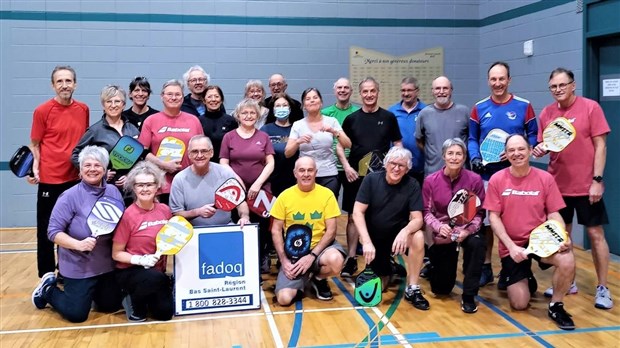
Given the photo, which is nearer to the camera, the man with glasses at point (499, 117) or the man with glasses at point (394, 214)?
the man with glasses at point (394, 214)

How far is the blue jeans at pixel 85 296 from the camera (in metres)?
3.98

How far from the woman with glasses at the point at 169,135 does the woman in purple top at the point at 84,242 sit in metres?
0.58

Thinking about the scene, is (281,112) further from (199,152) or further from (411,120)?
(411,120)

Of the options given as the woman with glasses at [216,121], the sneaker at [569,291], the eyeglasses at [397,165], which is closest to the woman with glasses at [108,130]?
the woman with glasses at [216,121]

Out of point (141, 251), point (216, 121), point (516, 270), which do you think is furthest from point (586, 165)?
point (141, 251)

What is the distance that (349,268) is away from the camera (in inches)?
205

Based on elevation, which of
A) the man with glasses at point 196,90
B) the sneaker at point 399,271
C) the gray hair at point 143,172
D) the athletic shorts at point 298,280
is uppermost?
→ the man with glasses at point 196,90

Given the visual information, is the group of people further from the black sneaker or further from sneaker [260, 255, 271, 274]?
sneaker [260, 255, 271, 274]

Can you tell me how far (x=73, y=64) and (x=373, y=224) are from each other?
16.6ft

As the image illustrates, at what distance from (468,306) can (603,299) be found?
103cm

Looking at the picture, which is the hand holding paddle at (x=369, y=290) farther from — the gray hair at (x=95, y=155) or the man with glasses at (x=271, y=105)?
the gray hair at (x=95, y=155)

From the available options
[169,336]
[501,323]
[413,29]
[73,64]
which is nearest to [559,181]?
[501,323]

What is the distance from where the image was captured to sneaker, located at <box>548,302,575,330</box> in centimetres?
379

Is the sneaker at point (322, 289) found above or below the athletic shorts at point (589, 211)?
below
